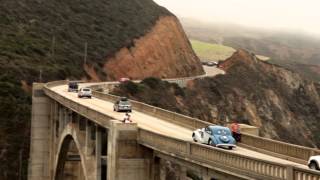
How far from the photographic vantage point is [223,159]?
18594 mm

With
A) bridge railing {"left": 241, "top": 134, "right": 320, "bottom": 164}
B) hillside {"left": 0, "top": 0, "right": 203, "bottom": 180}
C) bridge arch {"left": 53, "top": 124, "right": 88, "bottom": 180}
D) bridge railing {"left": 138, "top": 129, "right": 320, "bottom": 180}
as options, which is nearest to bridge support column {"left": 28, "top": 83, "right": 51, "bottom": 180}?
hillside {"left": 0, "top": 0, "right": 203, "bottom": 180}

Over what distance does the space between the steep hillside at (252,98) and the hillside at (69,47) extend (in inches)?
409

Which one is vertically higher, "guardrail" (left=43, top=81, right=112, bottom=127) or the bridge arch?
"guardrail" (left=43, top=81, right=112, bottom=127)

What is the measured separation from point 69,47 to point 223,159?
80.2 metres

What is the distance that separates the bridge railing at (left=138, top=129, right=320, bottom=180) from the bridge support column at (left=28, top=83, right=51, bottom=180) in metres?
33.6

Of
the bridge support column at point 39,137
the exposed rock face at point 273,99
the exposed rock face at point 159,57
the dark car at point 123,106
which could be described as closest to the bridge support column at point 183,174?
the dark car at point 123,106

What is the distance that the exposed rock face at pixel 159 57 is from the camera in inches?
3885

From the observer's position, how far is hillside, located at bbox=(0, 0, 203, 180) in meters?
61.3

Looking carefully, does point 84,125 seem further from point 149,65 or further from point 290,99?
point 290,99

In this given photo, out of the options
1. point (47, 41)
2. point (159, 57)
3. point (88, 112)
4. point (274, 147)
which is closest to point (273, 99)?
point (159, 57)

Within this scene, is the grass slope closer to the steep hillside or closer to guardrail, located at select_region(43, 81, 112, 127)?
guardrail, located at select_region(43, 81, 112, 127)

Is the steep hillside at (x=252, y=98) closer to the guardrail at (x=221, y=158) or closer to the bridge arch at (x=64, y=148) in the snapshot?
the bridge arch at (x=64, y=148)

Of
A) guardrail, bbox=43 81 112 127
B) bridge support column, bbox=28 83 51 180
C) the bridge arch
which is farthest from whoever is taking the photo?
bridge support column, bbox=28 83 51 180

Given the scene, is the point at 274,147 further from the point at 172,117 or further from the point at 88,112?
the point at 88,112
